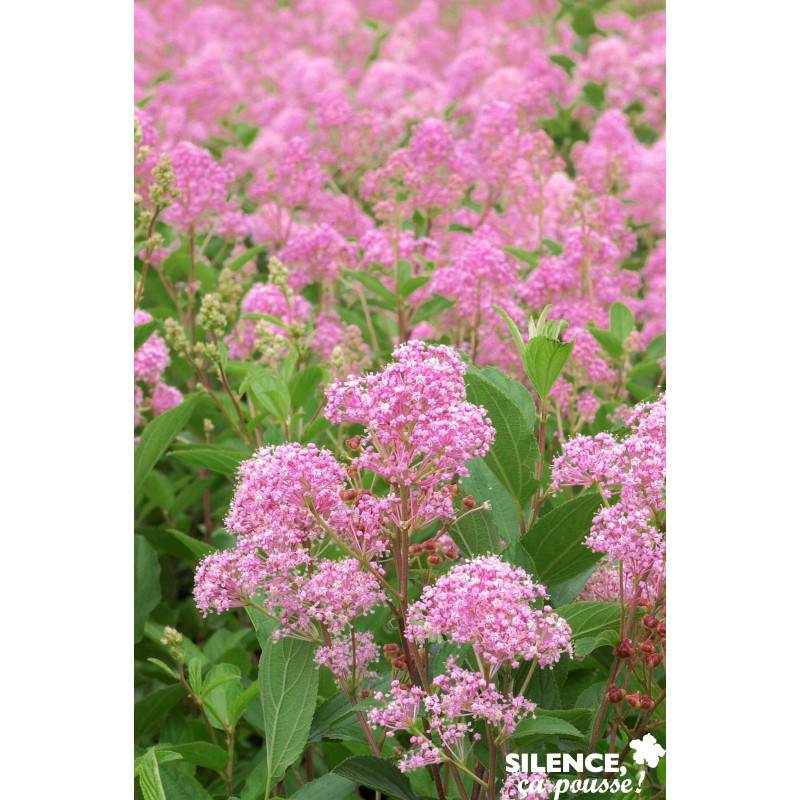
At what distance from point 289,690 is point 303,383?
515mm

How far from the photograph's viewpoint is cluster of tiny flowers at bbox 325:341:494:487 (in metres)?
0.92

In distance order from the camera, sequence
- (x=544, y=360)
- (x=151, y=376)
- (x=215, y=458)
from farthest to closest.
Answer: (x=151, y=376) < (x=215, y=458) < (x=544, y=360)

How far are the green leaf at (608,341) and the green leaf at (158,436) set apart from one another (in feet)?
1.96

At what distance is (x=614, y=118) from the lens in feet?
7.86

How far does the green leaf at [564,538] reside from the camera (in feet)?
3.54

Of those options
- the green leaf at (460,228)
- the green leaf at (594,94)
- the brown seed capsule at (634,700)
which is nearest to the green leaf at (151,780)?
the brown seed capsule at (634,700)

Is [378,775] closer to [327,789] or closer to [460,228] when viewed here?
[327,789]

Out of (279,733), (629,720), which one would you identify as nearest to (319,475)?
(279,733)

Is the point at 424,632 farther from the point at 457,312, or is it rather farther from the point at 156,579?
the point at 457,312

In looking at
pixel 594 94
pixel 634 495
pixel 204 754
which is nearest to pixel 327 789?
pixel 204 754

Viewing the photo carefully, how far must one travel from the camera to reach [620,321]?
1660 mm

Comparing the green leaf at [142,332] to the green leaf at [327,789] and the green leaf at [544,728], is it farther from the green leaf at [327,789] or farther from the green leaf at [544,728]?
the green leaf at [544,728]

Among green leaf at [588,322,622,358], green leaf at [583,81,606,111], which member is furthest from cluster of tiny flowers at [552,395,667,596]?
green leaf at [583,81,606,111]

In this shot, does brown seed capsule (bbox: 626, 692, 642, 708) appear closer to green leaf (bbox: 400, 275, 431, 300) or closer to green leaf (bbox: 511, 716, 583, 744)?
green leaf (bbox: 511, 716, 583, 744)
